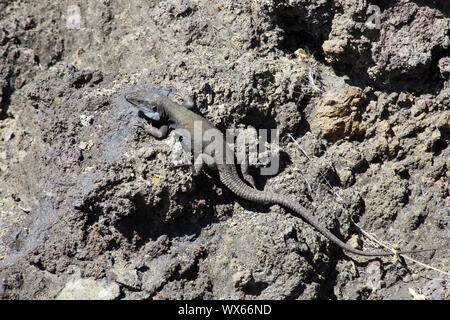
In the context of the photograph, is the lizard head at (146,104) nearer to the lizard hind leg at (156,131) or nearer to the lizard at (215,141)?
the lizard at (215,141)

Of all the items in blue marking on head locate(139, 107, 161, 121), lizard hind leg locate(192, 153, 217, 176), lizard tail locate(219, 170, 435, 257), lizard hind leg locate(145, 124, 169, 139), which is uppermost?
blue marking on head locate(139, 107, 161, 121)

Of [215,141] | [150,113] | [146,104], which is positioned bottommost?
[215,141]

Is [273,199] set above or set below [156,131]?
below

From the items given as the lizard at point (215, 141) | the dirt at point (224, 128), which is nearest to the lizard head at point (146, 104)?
the lizard at point (215, 141)

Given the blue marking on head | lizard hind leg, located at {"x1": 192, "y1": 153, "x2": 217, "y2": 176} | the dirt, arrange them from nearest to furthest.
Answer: the dirt
lizard hind leg, located at {"x1": 192, "y1": 153, "x2": 217, "y2": 176}
the blue marking on head

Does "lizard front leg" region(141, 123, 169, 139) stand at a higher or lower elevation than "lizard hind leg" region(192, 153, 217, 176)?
higher

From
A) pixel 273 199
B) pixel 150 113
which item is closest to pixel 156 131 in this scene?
pixel 150 113

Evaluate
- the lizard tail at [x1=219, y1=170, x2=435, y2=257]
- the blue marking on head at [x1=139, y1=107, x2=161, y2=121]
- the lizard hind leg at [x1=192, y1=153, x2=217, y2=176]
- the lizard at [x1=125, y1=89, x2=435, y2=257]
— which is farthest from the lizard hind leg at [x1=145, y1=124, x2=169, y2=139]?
the lizard tail at [x1=219, y1=170, x2=435, y2=257]

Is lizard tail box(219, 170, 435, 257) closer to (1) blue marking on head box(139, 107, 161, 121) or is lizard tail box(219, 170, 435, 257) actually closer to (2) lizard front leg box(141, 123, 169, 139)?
(2) lizard front leg box(141, 123, 169, 139)

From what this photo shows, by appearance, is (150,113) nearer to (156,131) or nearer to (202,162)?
(156,131)
